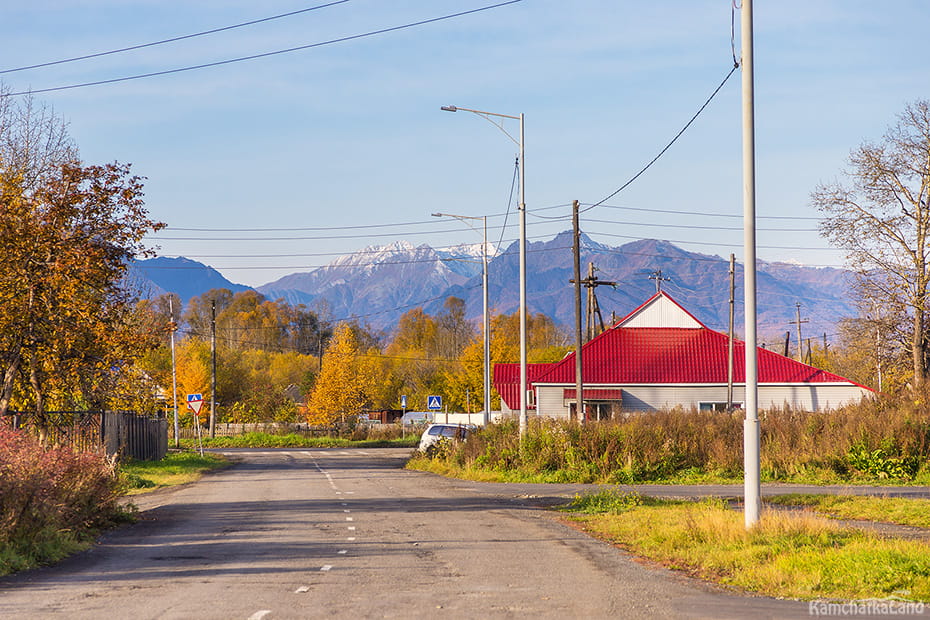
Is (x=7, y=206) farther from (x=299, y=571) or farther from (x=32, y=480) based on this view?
(x=299, y=571)

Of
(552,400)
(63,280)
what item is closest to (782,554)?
(63,280)

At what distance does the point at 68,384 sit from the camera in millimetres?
25109

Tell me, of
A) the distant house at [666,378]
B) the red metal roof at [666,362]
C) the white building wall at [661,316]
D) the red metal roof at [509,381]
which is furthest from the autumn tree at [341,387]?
the red metal roof at [666,362]

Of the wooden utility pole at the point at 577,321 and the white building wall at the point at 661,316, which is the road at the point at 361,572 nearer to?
the wooden utility pole at the point at 577,321

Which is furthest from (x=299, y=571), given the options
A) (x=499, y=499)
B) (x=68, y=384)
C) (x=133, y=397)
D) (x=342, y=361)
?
(x=342, y=361)

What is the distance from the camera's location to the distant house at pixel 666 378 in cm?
5156

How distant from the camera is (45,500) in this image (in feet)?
46.7

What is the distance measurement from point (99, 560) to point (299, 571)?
10.3ft

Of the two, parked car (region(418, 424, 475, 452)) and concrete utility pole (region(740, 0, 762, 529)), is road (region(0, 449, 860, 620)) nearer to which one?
concrete utility pole (region(740, 0, 762, 529))

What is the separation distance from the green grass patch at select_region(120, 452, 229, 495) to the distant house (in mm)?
15754

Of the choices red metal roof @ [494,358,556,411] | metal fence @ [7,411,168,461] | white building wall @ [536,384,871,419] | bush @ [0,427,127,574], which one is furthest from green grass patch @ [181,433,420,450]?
bush @ [0,427,127,574]

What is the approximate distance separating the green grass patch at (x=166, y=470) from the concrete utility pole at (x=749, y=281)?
18036mm

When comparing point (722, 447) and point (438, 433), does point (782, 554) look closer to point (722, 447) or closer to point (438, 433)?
point (722, 447)

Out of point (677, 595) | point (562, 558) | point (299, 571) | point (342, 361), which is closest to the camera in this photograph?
point (677, 595)
